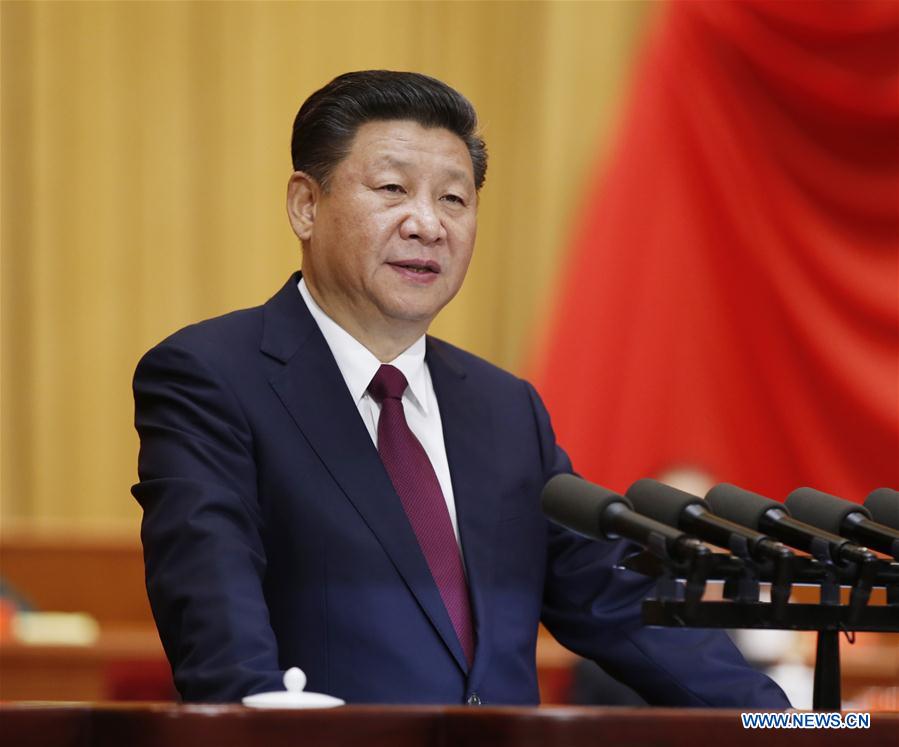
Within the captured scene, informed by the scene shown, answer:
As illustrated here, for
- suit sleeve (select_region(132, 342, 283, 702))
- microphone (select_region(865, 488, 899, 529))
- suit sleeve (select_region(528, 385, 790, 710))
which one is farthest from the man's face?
microphone (select_region(865, 488, 899, 529))

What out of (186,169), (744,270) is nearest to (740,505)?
(744,270)

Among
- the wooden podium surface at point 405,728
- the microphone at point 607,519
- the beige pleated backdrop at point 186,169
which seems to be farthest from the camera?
the beige pleated backdrop at point 186,169

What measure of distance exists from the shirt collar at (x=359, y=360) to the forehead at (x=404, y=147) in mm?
207

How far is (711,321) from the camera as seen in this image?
191 inches

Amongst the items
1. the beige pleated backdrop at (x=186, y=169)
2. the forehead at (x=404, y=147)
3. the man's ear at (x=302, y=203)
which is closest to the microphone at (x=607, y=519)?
the forehead at (x=404, y=147)

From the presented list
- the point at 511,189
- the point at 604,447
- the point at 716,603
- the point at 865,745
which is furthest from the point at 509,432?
the point at 511,189

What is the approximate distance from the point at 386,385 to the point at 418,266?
0.53 feet

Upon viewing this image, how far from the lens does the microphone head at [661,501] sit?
127 cm

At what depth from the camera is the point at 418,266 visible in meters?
1.86

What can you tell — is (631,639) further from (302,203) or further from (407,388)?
(302,203)

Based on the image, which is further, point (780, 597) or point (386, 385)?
point (386, 385)

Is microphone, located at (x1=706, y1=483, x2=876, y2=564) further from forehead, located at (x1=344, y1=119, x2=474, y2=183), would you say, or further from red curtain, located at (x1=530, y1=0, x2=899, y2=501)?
red curtain, located at (x1=530, y1=0, x2=899, y2=501)

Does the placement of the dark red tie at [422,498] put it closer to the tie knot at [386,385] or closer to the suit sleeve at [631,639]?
the tie knot at [386,385]

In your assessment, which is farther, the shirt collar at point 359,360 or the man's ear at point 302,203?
the man's ear at point 302,203
